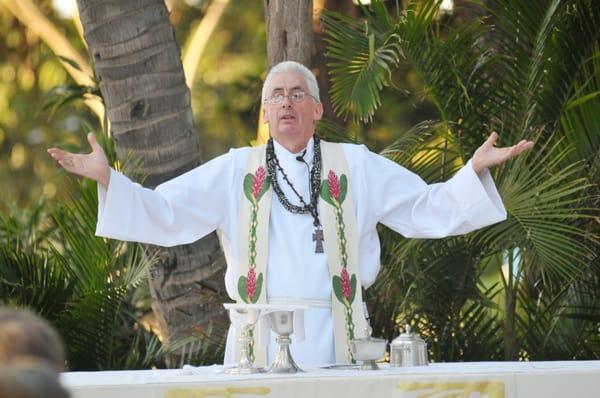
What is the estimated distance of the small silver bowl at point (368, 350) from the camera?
15.4 ft

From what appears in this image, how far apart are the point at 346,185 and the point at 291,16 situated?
7.43ft

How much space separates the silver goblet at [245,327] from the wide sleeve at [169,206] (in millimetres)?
704

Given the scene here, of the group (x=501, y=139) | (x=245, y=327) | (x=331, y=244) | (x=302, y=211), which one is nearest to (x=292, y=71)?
(x=302, y=211)

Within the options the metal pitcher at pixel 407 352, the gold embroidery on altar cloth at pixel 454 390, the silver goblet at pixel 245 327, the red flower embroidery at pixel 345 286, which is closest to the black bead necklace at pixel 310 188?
the red flower embroidery at pixel 345 286

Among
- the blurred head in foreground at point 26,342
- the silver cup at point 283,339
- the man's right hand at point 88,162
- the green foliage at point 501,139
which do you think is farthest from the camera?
the green foliage at point 501,139

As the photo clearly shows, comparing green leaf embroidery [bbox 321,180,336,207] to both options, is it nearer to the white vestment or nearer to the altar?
the white vestment

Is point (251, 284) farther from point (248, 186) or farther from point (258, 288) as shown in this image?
point (248, 186)

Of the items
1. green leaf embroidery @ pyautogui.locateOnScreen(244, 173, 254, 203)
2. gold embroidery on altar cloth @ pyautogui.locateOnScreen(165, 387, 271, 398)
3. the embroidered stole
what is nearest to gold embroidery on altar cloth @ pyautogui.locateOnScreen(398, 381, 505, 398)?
gold embroidery on altar cloth @ pyautogui.locateOnScreen(165, 387, 271, 398)

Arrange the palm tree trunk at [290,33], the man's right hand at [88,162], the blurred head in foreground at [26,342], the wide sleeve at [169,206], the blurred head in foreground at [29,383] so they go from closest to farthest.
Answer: the blurred head in foreground at [29,383], the blurred head in foreground at [26,342], the man's right hand at [88,162], the wide sleeve at [169,206], the palm tree trunk at [290,33]

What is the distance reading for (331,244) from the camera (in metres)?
5.49

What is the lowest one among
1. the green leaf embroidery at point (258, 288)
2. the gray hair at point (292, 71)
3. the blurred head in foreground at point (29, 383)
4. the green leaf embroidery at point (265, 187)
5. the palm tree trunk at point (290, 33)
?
the blurred head in foreground at point (29, 383)

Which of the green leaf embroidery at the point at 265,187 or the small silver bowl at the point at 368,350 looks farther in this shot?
the green leaf embroidery at the point at 265,187

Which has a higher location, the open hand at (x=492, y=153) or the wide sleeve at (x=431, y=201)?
the open hand at (x=492, y=153)

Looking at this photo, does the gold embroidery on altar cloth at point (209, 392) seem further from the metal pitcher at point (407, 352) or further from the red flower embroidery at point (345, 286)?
the red flower embroidery at point (345, 286)
